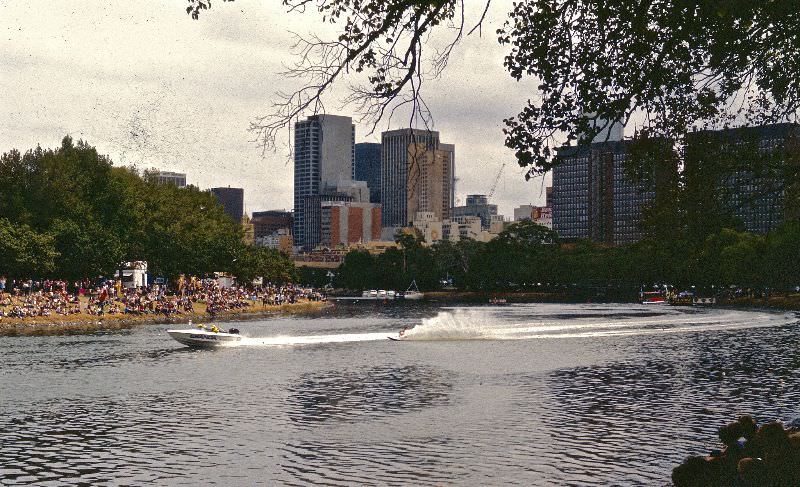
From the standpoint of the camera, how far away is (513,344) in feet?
305

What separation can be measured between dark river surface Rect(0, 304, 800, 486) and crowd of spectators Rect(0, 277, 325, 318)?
837 inches

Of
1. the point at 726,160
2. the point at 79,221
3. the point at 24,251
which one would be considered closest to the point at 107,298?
the point at 24,251

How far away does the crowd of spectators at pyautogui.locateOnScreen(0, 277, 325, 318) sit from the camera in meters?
113

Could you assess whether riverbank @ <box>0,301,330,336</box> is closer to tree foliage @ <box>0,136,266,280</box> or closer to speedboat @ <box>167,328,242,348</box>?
tree foliage @ <box>0,136,266,280</box>

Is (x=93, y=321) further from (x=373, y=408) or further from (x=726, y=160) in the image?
(x=726, y=160)

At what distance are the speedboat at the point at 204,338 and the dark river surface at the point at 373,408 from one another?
1.65 metres

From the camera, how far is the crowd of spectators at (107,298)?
112625 mm

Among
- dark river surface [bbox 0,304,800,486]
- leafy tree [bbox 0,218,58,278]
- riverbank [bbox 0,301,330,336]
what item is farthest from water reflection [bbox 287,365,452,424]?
leafy tree [bbox 0,218,58,278]

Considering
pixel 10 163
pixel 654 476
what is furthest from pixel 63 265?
pixel 654 476

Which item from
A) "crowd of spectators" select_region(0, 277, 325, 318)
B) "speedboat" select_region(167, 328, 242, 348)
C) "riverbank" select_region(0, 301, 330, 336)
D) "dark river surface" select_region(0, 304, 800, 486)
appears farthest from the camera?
"crowd of spectators" select_region(0, 277, 325, 318)

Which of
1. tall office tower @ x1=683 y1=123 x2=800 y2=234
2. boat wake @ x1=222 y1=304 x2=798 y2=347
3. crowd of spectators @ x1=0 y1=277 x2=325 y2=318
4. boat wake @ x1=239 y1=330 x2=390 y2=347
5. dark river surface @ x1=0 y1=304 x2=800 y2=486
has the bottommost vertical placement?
dark river surface @ x1=0 y1=304 x2=800 y2=486

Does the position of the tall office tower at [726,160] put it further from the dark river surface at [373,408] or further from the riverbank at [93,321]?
the riverbank at [93,321]

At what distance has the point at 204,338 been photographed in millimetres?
83312

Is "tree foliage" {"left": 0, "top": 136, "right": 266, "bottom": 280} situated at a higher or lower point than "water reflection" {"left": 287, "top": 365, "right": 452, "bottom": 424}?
higher
